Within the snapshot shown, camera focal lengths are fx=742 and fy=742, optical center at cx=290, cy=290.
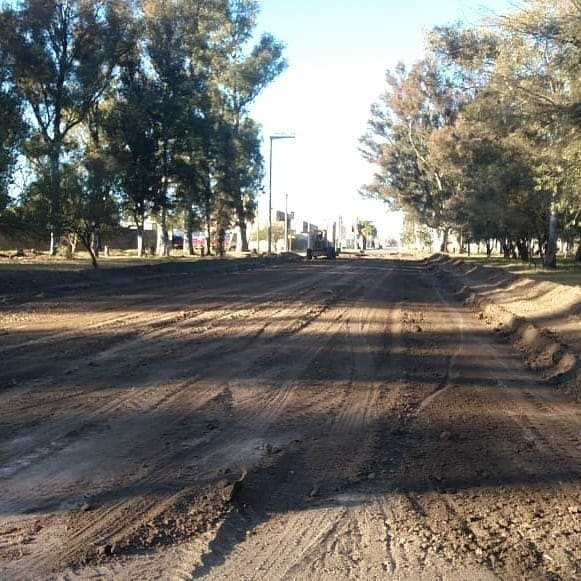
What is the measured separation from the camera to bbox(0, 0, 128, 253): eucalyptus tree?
130ft

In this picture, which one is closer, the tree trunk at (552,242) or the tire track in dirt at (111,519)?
the tire track in dirt at (111,519)

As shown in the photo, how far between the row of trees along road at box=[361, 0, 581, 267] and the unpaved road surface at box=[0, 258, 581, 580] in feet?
28.8

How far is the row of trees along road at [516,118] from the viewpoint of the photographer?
19.0 m

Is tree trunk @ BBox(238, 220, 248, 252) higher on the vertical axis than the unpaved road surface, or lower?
higher

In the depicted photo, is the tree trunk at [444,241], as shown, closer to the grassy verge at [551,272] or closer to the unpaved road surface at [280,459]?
the grassy verge at [551,272]

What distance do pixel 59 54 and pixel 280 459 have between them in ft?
130

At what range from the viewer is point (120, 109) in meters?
43.6

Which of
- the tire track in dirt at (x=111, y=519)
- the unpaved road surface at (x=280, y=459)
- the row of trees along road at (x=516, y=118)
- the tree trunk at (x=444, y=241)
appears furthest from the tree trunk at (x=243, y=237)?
the tire track in dirt at (x=111, y=519)

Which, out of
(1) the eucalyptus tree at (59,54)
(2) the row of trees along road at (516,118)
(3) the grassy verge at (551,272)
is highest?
(1) the eucalyptus tree at (59,54)

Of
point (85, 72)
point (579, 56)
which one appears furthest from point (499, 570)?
point (85, 72)

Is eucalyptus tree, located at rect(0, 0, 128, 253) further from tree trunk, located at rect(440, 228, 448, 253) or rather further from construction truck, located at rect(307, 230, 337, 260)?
tree trunk, located at rect(440, 228, 448, 253)

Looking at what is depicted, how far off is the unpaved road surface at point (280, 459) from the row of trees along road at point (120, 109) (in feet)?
63.7

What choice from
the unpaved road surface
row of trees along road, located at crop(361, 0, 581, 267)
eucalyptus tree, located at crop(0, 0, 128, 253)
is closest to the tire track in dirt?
the unpaved road surface

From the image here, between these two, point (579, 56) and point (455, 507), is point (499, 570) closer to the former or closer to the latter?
point (455, 507)
